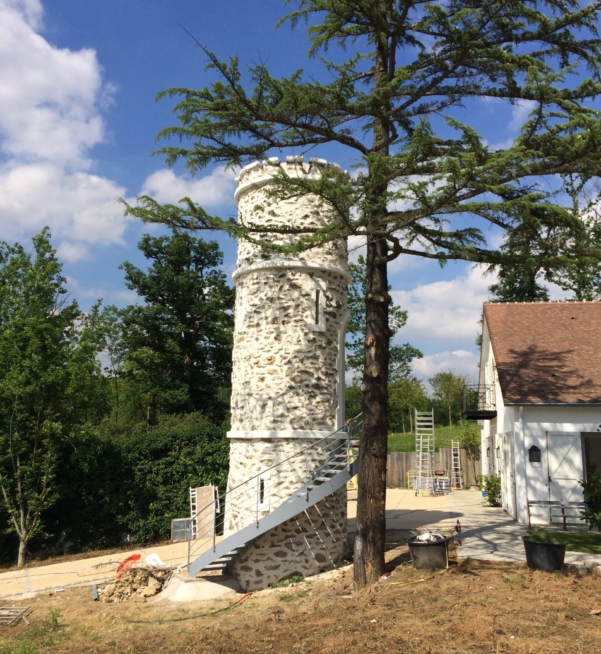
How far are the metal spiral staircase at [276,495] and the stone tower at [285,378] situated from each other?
38 millimetres

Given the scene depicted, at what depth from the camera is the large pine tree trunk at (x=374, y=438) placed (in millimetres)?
9242

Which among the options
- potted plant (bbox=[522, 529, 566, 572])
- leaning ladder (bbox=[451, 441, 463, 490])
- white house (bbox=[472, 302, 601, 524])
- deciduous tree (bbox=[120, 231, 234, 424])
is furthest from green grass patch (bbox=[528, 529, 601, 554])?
deciduous tree (bbox=[120, 231, 234, 424])

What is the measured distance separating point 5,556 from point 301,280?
10.5m

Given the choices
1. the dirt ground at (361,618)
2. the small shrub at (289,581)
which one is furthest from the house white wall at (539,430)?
the small shrub at (289,581)

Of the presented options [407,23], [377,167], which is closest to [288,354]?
[377,167]

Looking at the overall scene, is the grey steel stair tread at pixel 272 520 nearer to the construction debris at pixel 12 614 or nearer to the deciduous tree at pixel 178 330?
the construction debris at pixel 12 614

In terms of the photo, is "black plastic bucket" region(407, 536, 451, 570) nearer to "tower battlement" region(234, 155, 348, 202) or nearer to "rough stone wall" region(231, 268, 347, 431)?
"rough stone wall" region(231, 268, 347, 431)

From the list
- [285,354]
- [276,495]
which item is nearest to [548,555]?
[276,495]

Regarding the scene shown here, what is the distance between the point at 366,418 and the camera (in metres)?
9.70

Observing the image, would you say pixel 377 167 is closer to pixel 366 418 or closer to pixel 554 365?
pixel 366 418

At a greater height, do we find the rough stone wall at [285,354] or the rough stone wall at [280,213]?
the rough stone wall at [280,213]

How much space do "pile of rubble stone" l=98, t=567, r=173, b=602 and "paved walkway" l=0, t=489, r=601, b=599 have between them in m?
1.00

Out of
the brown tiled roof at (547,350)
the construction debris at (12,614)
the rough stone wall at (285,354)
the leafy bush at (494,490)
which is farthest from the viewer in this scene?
the leafy bush at (494,490)

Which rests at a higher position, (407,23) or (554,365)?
(407,23)
